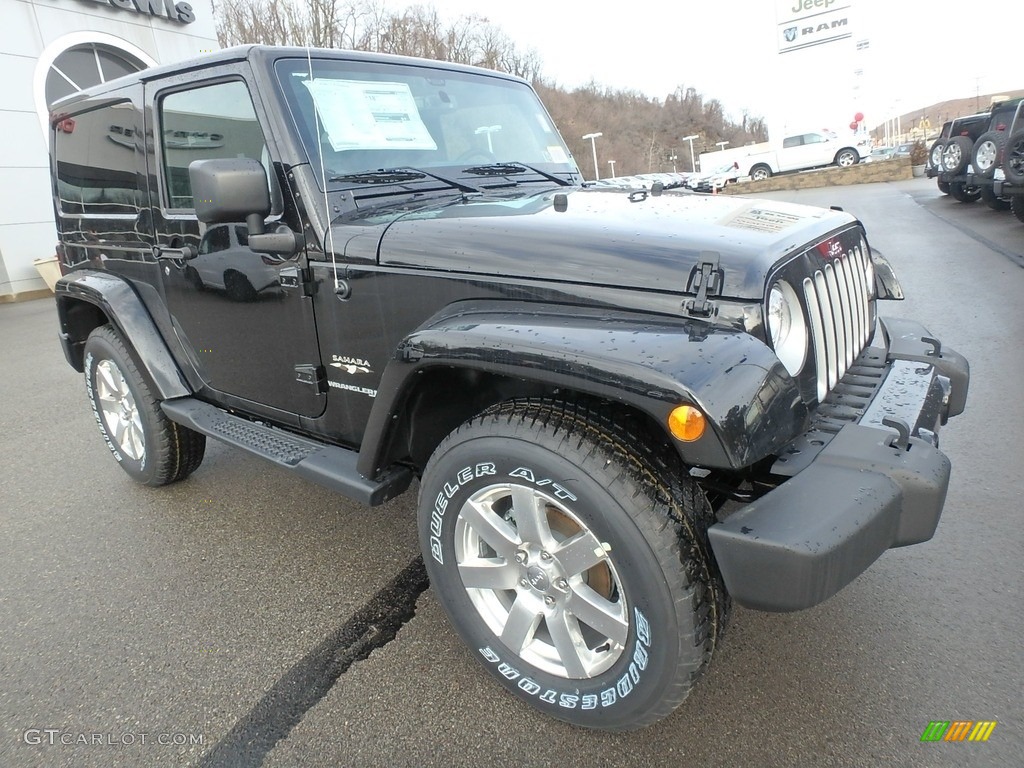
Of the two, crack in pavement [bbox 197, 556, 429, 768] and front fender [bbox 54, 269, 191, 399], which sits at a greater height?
front fender [bbox 54, 269, 191, 399]

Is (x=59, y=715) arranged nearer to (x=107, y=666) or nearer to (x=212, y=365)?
(x=107, y=666)

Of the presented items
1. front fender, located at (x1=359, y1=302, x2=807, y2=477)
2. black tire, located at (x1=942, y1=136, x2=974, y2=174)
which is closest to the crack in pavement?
front fender, located at (x1=359, y1=302, x2=807, y2=477)

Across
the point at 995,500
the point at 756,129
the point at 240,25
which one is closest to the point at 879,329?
the point at 995,500

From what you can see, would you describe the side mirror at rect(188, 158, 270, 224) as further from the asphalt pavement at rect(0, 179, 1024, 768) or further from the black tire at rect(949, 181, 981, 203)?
the black tire at rect(949, 181, 981, 203)

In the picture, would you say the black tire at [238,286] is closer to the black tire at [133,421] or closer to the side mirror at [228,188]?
the side mirror at [228,188]

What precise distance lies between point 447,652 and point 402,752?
436 mm

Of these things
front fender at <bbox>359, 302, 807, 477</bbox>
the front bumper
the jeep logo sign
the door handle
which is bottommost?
the front bumper

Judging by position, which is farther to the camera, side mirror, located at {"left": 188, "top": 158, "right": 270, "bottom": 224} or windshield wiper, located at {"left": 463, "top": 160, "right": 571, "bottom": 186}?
windshield wiper, located at {"left": 463, "top": 160, "right": 571, "bottom": 186}

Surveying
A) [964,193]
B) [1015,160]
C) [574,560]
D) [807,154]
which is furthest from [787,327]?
[807,154]

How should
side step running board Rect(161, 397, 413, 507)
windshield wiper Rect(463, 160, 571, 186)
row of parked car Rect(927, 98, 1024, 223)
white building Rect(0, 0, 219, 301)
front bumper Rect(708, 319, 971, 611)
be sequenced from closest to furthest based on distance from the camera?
front bumper Rect(708, 319, 971, 611)
side step running board Rect(161, 397, 413, 507)
windshield wiper Rect(463, 160, 571, 186)
row of parked car Rect(927, 98, 1024, 223)
white building Rect(0, 0, 219, 301)

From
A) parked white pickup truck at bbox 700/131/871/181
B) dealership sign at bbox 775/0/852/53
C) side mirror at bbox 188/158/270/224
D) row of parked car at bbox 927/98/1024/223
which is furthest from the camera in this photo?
dealership sign at bbox 775/0/852/53

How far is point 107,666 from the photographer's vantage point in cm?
249

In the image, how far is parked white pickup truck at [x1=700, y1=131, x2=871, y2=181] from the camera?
31.6m

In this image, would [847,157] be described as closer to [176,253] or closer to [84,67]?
[84,67]
